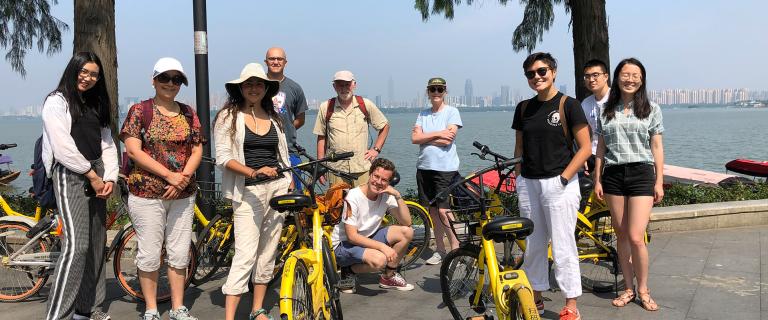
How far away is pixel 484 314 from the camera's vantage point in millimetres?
3508

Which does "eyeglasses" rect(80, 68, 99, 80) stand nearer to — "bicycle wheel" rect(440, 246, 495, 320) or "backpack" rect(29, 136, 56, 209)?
"backpack" rect(29, 136, 56, 209)

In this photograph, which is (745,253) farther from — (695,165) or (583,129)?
(695,165)

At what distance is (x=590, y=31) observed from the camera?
24.4ft

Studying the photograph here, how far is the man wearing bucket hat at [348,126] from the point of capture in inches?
215

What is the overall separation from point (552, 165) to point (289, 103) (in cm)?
269

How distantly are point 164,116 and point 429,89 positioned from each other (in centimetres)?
237

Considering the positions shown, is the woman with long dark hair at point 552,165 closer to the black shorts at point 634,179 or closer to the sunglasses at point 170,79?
the black shorts at point 634,179

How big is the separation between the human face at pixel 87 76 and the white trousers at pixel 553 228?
8.70 ft

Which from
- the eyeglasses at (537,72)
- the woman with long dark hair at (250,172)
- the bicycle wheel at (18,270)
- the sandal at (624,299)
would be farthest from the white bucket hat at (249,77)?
the sandal at (624,299)

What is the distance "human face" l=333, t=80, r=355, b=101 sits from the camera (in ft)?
17.8

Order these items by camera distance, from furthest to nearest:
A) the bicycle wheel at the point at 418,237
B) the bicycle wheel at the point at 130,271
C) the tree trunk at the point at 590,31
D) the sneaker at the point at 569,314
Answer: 1. the tree trunk at the point at 590,31
2. the bicycle wheel at the point at 418,237
3. the bicycle wheel at the point at 130,271
4. the sneaker at the point at 569,314

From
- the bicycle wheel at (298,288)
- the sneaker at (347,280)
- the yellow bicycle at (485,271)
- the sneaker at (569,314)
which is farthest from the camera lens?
the sneaker at (347,280)

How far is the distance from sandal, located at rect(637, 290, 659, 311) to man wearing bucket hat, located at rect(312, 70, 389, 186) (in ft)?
7.98

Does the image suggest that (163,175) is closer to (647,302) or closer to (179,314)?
(179,314)
